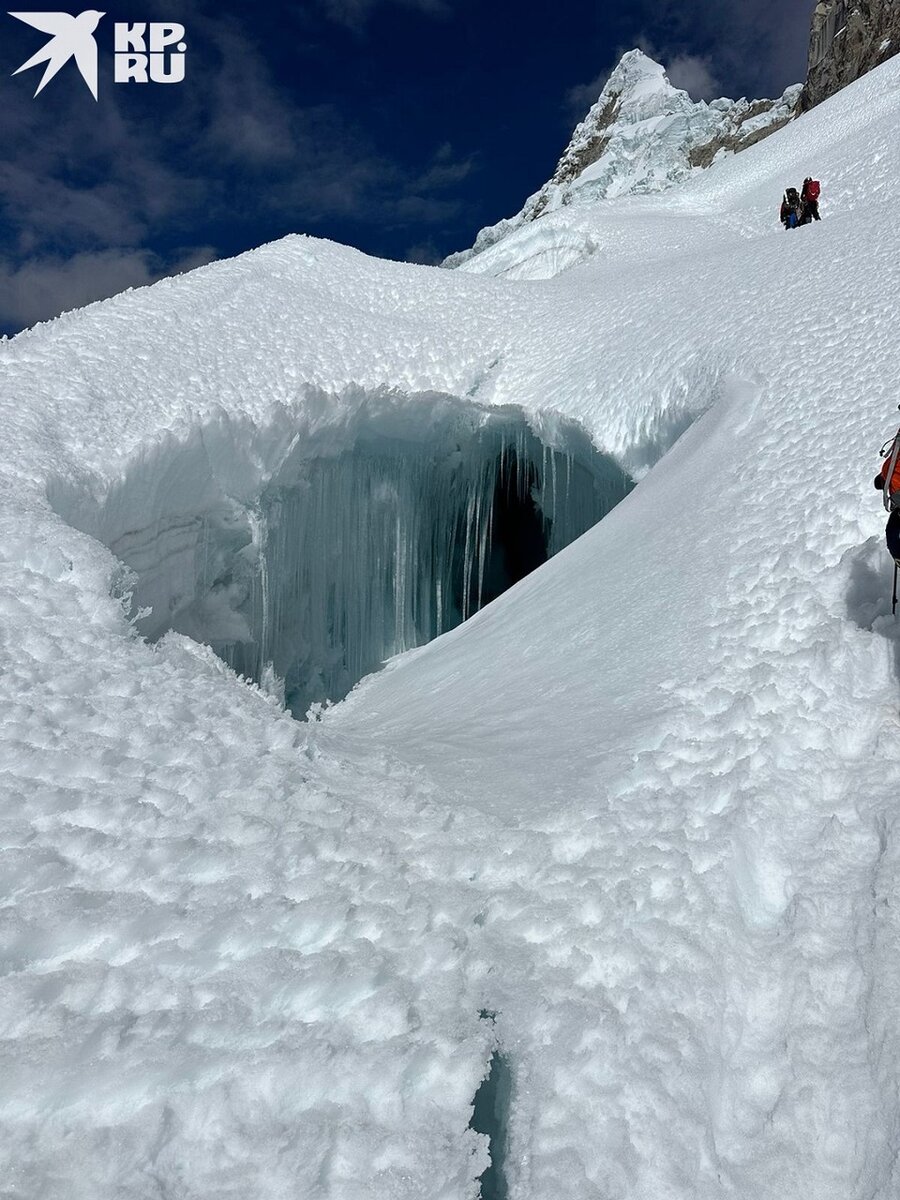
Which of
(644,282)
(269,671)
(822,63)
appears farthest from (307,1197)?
(822,63)

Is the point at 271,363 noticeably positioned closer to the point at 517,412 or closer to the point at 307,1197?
the point at 517,412

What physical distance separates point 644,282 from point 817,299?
124 inches

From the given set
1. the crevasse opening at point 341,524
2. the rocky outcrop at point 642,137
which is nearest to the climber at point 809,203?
the crevasse opening at point 341,524

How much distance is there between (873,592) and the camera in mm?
3430

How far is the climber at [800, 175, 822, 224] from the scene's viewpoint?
33.8ft

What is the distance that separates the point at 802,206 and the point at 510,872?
11067 mm

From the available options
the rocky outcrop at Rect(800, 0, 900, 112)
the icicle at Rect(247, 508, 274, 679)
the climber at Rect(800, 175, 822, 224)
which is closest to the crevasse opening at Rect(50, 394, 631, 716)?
the icicle at Rect(247, 508, 274, 679)

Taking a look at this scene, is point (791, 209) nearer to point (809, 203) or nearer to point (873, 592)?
point (809, 203)

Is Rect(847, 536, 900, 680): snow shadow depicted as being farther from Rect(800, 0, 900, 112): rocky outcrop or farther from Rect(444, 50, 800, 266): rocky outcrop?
Rect(444, 50, 800, 266): rocky outcrop

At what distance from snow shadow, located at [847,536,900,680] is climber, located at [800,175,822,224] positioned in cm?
873

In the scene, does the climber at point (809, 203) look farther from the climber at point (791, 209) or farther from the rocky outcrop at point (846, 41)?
the rocky outcrop at point (846, 41)

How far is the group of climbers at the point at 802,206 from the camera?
1032cm

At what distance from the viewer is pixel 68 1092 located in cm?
167

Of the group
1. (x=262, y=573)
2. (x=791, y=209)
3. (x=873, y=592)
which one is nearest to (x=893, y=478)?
(x=873, y=592)
